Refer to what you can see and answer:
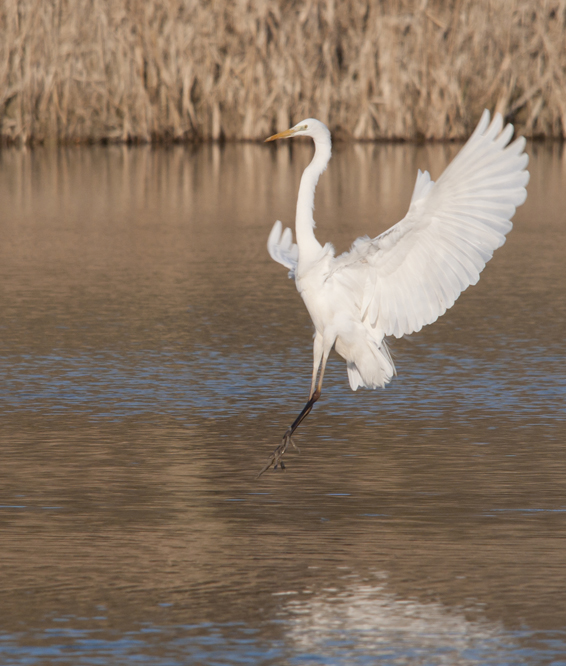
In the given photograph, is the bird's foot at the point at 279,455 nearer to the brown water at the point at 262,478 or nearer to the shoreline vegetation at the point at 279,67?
the brown water at the point at 262,478

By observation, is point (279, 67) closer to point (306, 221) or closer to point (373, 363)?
point (306, 221)

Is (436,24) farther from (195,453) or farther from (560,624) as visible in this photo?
(560,624)

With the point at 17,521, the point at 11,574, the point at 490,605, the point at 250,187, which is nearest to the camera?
the point at 490,605

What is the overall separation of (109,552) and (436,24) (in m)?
19.2

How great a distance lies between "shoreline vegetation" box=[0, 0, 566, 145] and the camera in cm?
2150

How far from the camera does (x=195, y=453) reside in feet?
18.0

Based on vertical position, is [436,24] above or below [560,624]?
A: above

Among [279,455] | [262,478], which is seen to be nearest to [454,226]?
[279,455]

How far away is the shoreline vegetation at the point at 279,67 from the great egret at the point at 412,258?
53.0ft

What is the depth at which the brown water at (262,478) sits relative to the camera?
3566 mm

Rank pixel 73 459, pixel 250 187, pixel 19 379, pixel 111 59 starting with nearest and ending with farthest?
pixel 73 459 < pixel 19 379 < pixel 250 187 < pixel 111 59

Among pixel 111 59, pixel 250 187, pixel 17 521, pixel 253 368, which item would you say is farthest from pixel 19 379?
pixel 111 59

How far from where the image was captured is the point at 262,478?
16.9 feet

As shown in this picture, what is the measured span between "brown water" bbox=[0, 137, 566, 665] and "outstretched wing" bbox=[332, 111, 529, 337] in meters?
0.71
